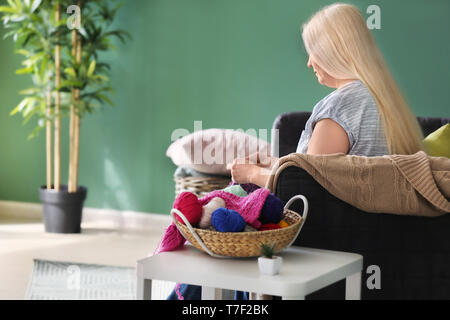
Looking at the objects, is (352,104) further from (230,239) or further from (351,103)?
(230,239)

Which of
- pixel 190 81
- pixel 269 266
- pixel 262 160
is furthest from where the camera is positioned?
pixel 190 81

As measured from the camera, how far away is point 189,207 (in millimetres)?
1363

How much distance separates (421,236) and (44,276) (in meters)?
1.99

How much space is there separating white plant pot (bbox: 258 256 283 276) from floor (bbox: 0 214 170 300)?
1.69m

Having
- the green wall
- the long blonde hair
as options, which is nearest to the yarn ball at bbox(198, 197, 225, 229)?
the long blonde hair

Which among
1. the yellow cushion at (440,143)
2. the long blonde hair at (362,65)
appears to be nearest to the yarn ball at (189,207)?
the long blonde hair at (362,65)

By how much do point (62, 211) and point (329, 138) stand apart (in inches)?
105

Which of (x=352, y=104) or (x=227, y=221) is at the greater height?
(x=352, y=104)

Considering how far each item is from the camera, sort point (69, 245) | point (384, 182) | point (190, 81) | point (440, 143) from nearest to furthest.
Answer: point (384, 182)
point (440, 143)
point (69, 245)
point (190, 81)

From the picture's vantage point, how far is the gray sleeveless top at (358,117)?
1689 mm

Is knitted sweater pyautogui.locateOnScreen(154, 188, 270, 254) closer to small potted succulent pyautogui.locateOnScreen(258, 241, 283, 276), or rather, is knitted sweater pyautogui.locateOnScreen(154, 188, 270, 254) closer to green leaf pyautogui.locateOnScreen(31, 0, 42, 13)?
small potted succulent pyautogui.locateOnScreen(258, 241, 283, 276)

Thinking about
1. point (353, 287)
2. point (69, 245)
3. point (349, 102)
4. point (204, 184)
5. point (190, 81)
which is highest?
point (190, 81)

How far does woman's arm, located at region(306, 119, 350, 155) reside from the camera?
1.67 meters

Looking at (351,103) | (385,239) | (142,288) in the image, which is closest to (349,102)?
(351,103)
